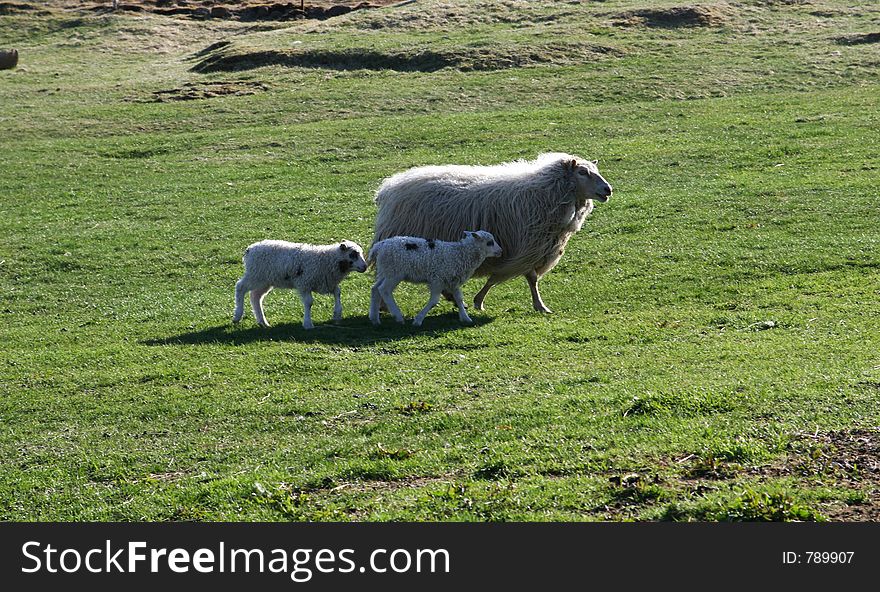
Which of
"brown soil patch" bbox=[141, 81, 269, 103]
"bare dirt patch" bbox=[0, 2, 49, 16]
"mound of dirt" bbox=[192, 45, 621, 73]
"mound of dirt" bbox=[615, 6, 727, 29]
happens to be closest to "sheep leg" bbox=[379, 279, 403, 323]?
"brown soil patch" bbox=[141, 81, 269, 103]

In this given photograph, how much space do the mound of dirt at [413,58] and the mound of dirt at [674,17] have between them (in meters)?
5.71

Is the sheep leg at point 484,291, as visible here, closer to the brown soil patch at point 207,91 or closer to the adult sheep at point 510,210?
the adult sheep at point 510,210

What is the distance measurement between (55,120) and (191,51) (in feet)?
54.1

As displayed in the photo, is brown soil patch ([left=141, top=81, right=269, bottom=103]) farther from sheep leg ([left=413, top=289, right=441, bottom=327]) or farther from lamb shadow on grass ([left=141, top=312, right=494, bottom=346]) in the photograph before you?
sheep leg ([left=413, top=289, right=441, bottom=327])

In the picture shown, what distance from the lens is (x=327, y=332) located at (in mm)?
14758

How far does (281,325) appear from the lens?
50.5 feet

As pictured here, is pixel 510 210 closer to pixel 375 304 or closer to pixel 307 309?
pixel 375 304

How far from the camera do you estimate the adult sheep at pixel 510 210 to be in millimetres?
16266

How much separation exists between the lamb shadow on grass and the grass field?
79mm

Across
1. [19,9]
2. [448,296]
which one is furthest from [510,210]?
[19,9]

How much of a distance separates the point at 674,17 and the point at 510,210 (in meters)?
36.0

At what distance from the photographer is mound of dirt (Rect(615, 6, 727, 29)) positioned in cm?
4853

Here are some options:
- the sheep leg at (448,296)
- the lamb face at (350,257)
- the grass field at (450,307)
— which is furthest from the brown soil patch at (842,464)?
the sheep leg at (448,296)

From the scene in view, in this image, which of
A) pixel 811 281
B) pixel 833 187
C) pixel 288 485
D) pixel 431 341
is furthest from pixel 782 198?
pixel 288 485
